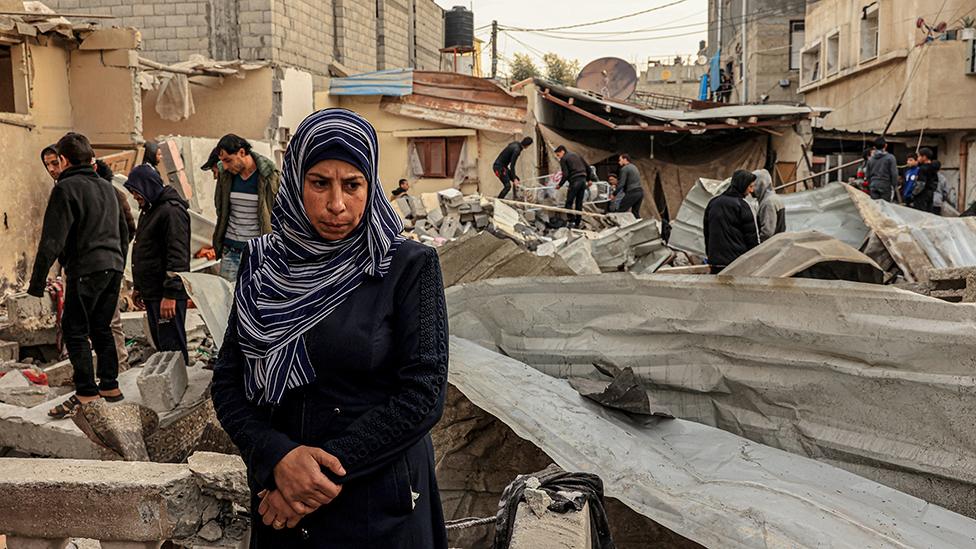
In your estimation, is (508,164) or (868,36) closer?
(508,164)

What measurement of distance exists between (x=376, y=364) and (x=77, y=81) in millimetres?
11443

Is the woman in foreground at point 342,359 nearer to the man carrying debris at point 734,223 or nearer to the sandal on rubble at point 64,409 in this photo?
the sandal on rubble at point 64,409

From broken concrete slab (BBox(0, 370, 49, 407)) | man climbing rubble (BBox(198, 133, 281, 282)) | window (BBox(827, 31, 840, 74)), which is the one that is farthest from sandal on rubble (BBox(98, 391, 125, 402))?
window (BBox(827, 31, 840, 74))

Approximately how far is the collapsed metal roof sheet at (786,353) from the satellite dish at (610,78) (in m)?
17.9

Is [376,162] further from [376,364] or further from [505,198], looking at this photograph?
[505,198]

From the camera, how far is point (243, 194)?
4.94 meters

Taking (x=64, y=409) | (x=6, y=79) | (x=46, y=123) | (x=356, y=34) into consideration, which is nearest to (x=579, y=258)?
(x=64, y=409)

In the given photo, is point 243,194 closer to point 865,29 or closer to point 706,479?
point 706,479

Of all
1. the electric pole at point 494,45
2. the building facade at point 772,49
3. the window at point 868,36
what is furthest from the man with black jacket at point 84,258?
the electric pole at point 494,45

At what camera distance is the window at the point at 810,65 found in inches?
1007

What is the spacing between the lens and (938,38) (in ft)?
59.9

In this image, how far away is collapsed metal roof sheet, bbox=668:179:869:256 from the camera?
30.0ft

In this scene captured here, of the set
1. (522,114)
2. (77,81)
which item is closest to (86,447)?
(77,81)

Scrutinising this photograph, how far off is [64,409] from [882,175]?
12.8 metres
